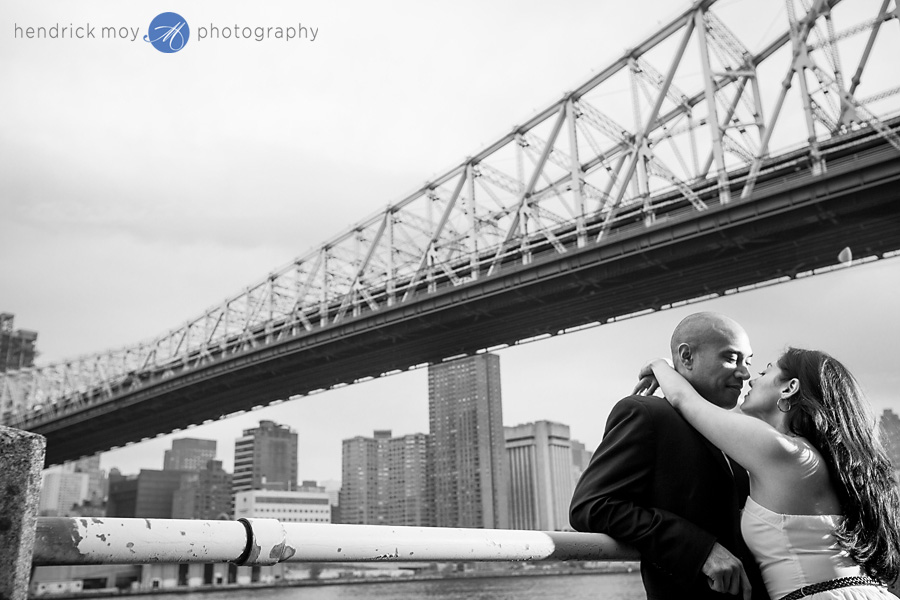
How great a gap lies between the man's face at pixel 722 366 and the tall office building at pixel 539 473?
237 ft

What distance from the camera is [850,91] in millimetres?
22422

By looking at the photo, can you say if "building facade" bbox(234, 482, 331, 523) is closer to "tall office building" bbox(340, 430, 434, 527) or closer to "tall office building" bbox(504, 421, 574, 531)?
"tall office building" bbox(340, 430, 434, 527)

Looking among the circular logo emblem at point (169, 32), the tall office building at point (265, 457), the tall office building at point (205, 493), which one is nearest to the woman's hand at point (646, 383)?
the circular logo emblem at point (169, 32)

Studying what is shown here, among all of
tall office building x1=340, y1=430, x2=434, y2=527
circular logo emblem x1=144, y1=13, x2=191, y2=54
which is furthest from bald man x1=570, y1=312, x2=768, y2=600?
tall office building x1=340, y1=430, x2=434, y2=527

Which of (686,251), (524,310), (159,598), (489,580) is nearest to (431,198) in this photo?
(524,310)

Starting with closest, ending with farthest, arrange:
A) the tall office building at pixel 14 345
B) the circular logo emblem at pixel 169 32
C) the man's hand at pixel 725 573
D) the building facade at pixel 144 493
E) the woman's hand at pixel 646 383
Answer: the man's hand at pixel 725 573
the woman's hand at pixel 646 383
the circular logo emblem at pixel 169 32
the building facade at pixel 144 493
the tall office building at pixel 14 345

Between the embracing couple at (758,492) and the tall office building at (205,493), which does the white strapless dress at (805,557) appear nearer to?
the embracing couple at (758,492)

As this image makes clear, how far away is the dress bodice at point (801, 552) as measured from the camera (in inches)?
75.7

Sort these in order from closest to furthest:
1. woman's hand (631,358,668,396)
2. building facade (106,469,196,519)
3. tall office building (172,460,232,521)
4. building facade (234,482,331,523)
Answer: woman's hand (631,358,668,396) → building facade (234,482,331,523) → building facade (106,469,196,519) → tall office building (172,460,232,521)

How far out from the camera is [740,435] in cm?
194

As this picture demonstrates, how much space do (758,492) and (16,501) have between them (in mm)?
1545

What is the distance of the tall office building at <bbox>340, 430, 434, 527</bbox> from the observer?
232 feet

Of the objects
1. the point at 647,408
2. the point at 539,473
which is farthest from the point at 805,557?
the point at 539,473

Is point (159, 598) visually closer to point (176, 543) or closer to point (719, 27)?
point (719, 27)
